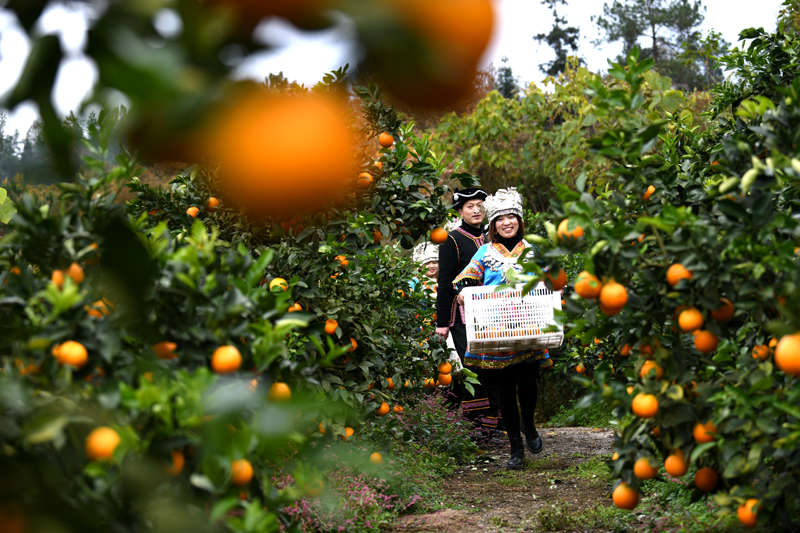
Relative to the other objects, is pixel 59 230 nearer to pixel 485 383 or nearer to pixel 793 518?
pixel 793 518

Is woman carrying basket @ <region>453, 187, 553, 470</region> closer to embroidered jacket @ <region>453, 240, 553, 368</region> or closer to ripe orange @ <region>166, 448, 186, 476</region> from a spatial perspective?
embroidered jacket @ <region>453, 240, 553, 368</region>

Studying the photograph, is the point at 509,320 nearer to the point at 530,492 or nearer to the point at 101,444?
the point at 530,492

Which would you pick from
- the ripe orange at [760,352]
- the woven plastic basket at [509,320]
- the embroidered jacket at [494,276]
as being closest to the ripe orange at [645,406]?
the ripe orange at [760,352]

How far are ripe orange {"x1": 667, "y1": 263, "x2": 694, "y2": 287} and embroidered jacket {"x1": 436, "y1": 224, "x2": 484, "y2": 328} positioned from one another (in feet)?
9.16

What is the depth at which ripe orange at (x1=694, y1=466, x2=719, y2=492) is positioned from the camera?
1.81 m

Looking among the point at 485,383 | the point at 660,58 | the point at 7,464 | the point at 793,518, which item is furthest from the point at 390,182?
the point at 660,58

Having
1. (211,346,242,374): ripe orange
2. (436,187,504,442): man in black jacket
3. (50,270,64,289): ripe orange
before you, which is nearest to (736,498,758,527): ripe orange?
(211,346,242,374): ripe orange

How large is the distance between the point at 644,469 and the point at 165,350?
50.3 inches

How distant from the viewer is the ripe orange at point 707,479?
181 centimetres

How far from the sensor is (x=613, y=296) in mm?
1719

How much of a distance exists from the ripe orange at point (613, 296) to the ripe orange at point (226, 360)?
937mm

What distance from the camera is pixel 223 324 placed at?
1514mm

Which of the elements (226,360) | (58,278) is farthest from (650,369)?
(58,278)

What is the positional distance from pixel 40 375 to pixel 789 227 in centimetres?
164
